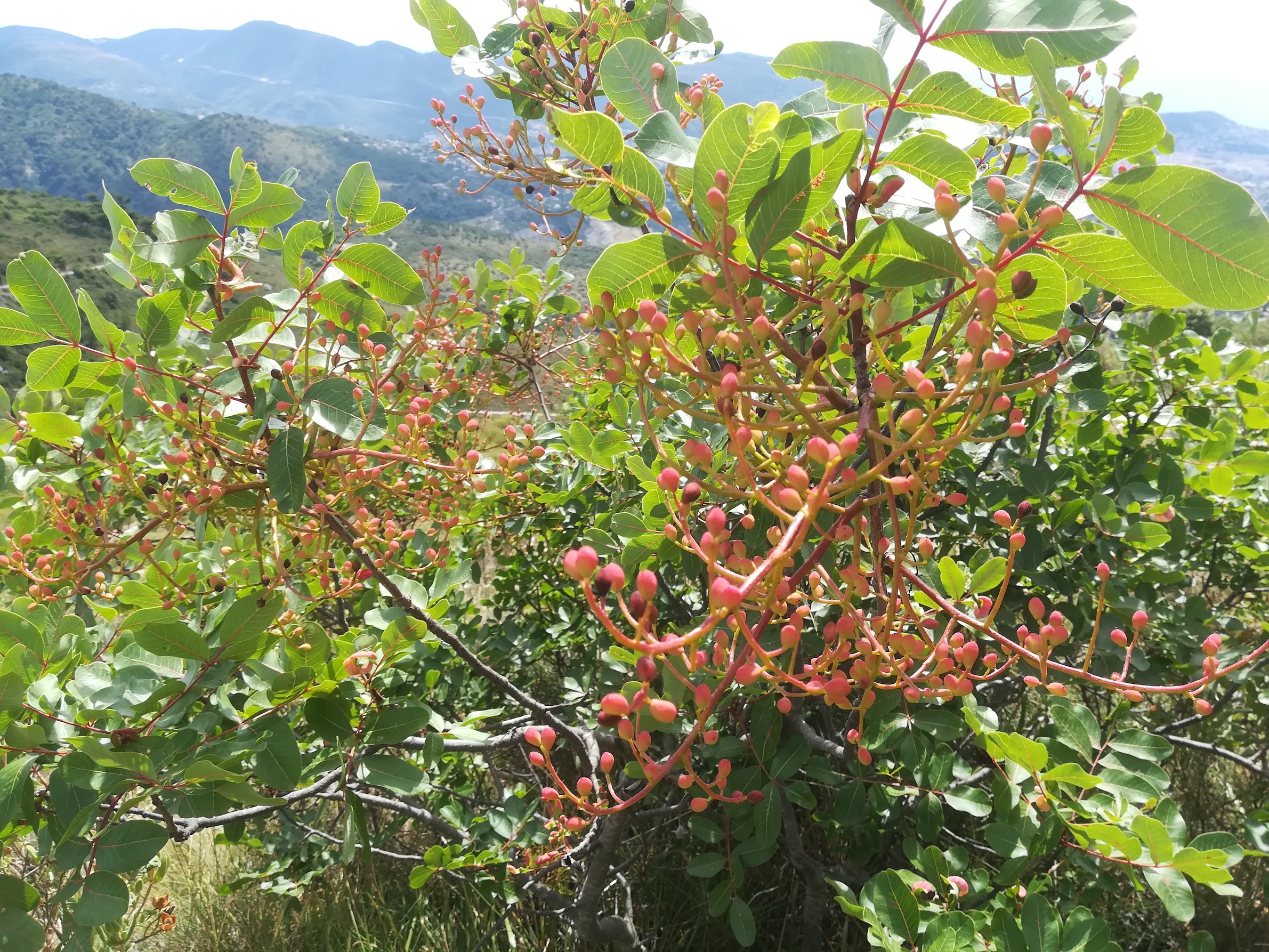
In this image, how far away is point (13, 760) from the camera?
99 cm

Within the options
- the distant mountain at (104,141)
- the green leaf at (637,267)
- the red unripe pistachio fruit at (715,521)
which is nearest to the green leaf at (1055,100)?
the green leaf at (637,267)

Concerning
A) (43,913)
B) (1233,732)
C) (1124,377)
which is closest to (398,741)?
(43,913)

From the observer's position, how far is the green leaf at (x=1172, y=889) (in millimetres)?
995

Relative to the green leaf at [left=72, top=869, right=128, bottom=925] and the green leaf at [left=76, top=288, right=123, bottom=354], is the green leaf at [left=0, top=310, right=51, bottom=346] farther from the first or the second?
the green leaf at [left=72, top=869, right=128, bottom=925]

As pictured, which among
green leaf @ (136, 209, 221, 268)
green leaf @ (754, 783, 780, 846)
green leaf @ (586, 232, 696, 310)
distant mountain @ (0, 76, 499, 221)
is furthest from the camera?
distant mountain @ (0, 76, 499, 221)

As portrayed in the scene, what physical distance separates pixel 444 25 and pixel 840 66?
137cm

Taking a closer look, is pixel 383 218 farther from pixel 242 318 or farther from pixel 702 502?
pixel 702 502

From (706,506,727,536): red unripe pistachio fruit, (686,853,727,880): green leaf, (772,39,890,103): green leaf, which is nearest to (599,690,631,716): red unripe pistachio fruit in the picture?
(706,506,727,536): red unripe pistachio fruit

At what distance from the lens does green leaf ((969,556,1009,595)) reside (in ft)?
3.95

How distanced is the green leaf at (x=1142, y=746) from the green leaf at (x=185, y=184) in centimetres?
184

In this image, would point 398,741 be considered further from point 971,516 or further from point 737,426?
point 971,516

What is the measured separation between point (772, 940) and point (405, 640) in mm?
1962

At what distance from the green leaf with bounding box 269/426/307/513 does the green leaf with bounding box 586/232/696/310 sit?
681 millimetres

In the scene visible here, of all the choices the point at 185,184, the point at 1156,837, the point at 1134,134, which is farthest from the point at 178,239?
the point at 1156,837
